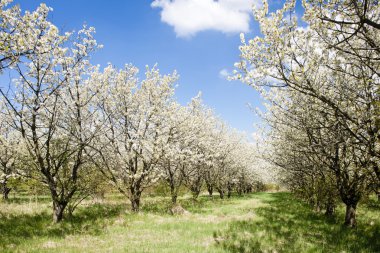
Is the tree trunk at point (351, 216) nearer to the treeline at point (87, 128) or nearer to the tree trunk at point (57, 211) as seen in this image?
the treeline at point (87, 128)

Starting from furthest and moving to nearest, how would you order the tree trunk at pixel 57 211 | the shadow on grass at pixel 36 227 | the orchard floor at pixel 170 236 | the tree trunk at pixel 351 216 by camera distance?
the tree trunk at pixel 57 211
the tree trunk at pixel 351 216
the shadow on grass at pixel 36 227
the orchard floor at pixel 170 236

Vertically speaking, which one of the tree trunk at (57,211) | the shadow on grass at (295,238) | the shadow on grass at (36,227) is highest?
the tree trunk at (57,211)

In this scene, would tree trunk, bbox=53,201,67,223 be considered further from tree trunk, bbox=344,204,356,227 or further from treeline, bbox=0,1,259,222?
tree trunk, bbox=344,204,356,227

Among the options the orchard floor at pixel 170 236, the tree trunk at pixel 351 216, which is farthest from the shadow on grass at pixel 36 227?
the tree trunk at pixel 351 216

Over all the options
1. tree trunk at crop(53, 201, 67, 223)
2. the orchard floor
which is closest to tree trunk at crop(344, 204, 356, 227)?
the orchard floor

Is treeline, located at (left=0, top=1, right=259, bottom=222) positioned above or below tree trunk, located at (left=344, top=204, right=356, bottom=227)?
above

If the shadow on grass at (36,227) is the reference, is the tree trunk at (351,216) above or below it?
below

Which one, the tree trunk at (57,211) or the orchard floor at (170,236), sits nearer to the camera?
the orchard floor at (170,236)

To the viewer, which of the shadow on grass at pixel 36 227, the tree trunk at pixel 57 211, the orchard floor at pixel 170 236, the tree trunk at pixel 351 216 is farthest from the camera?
the tree trunk at pixel 57 211

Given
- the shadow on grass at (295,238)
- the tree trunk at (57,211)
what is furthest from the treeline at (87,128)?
the shadow on grass at (295,238)

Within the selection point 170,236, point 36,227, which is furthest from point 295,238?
point 36,227

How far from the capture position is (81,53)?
49.7 ft

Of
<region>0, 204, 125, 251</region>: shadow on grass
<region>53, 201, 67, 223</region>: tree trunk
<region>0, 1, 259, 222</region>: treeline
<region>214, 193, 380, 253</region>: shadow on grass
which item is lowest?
<region>214, 193, 380, 253</region>: shadow on grass

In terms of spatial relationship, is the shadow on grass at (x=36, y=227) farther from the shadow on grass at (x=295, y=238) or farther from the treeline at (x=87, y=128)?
the shadow on grass at (x=295, y=238)
